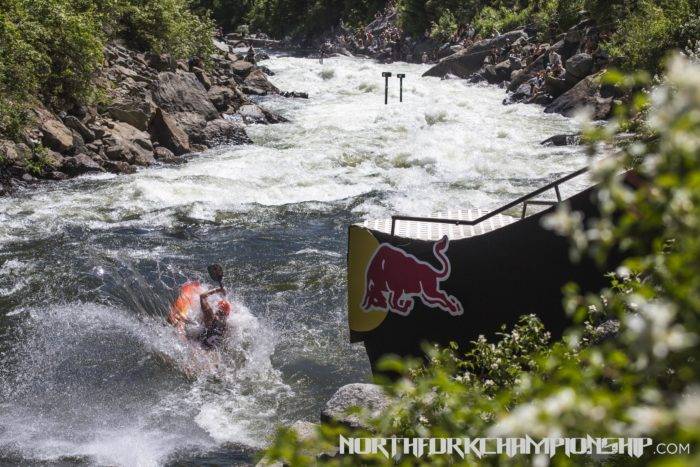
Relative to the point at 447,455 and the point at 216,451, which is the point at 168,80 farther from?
the point at 447,455

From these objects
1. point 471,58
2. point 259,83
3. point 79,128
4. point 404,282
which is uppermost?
point 471,58

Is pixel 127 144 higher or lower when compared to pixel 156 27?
lower

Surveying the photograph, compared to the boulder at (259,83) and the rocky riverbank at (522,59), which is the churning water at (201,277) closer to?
the rocky riverbank at (522,59)

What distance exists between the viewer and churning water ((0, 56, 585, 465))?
7742mm

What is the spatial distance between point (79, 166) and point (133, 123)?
295 centimetres

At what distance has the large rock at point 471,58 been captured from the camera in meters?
34.4

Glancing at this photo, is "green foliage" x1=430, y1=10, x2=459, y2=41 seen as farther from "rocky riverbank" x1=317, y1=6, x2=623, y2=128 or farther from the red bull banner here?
the red bull banner

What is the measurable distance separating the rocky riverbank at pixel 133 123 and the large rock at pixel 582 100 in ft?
28.5

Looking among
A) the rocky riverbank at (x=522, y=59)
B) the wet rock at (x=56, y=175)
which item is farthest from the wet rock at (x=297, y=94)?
the wet rock at (x=56, y=175)

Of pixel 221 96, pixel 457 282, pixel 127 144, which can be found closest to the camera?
pixel 457 282

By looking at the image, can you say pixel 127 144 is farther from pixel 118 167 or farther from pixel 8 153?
pixel 8 153

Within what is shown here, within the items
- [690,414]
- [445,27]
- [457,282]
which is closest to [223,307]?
[457,282]

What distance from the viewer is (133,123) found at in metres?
18.8

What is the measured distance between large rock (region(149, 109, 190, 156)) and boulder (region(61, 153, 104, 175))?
276 centimetres
